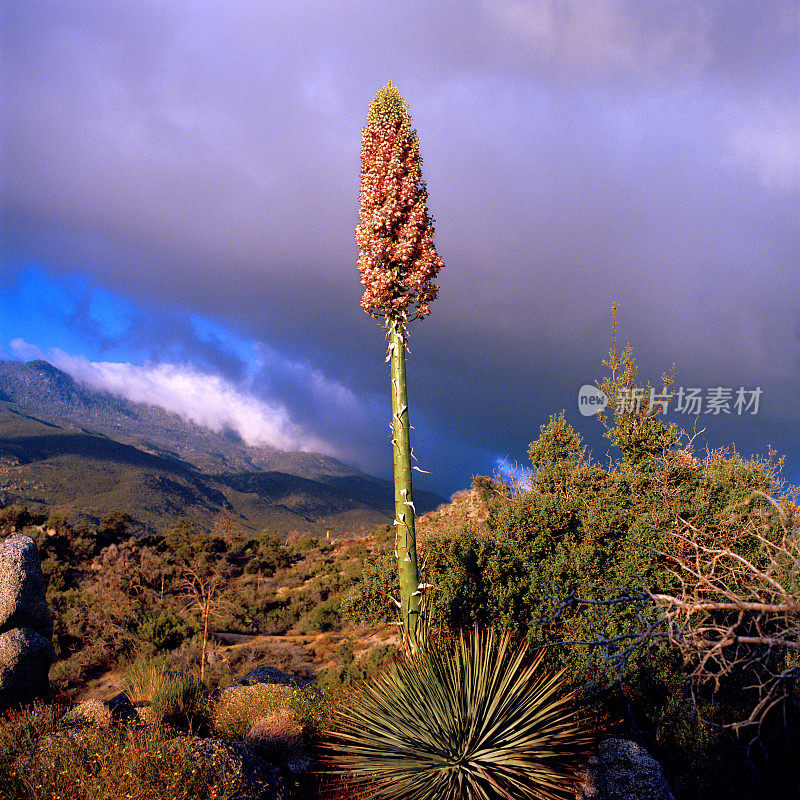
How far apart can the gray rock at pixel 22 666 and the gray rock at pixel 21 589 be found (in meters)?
0.15

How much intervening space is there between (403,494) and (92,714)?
15.8 feet

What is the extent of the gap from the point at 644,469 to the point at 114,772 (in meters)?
13.9

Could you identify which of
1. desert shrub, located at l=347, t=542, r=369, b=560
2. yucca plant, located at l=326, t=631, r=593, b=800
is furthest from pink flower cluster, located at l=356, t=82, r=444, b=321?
desert shrub, located at l=347, t=542, r=369, b=560

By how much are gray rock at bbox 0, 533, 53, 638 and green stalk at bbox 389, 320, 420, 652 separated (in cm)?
523

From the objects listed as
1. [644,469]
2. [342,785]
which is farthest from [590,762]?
[644,469]

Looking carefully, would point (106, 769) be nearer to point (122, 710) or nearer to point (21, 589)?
point (122, 710)

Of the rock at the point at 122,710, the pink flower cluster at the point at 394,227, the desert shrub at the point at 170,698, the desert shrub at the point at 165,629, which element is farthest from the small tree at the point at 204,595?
the pink flower cluster at the point at 394,227

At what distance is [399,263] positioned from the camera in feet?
19.7

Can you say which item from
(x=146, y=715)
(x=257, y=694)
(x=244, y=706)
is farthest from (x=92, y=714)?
(x=257, y=694)

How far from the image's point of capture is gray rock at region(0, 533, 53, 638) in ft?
22.7

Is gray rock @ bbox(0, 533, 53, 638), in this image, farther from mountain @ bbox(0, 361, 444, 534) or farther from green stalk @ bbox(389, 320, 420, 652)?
mountain @ bbox(0, 361, 444, 534)

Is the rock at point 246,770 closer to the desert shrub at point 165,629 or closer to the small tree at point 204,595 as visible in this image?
the small tree at point 204,595

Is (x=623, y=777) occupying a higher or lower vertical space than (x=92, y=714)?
higher

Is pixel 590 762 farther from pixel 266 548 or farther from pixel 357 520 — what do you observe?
pixel 357 520
